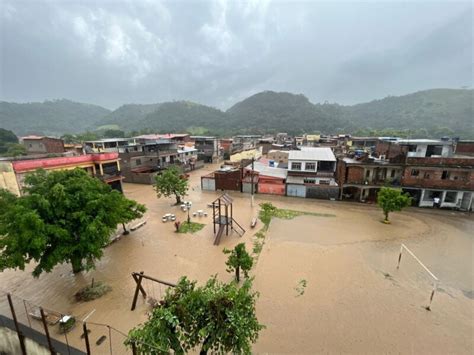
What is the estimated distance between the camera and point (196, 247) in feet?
58.7

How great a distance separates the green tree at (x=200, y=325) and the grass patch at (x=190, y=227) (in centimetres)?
1448

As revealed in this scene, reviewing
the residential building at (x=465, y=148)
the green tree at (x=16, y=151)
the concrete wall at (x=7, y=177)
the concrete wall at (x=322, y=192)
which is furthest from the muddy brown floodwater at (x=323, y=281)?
the green tree at (x=16, y=151)

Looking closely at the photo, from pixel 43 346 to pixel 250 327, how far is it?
26.3 feet

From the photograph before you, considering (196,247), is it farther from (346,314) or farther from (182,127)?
(182,127)

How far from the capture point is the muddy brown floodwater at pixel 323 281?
10.1 metres

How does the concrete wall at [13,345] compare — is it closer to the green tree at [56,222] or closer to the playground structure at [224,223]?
the green tree at [56,222]

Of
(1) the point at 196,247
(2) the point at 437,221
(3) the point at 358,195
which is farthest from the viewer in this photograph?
(3) the point at 358,195

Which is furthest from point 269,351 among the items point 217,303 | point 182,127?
point 182,127

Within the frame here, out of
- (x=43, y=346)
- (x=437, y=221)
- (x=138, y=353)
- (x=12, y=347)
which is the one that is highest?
(x=138, y=353)

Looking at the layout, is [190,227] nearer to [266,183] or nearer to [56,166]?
[266,183]

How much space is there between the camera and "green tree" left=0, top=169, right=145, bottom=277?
10.1 metres

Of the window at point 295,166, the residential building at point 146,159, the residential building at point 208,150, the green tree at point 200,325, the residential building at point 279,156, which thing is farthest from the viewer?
the residential building at point 208,150

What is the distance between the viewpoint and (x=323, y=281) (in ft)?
45.4

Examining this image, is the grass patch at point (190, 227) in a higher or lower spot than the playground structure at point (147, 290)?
lower
